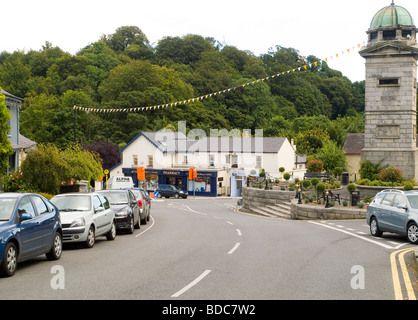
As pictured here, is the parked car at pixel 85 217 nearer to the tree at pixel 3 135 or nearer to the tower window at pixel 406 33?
the tree at pixel 3 135

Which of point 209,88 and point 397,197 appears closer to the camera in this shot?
point 397,197

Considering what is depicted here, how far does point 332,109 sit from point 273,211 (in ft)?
289

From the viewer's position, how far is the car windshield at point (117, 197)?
769 inches

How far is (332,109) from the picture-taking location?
4560 inches

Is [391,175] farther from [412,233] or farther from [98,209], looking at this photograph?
[98,209]

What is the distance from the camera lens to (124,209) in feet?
61.4

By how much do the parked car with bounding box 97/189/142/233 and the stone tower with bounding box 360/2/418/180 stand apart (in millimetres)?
17389

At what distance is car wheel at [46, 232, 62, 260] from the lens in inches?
476

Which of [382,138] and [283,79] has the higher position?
[283,79]

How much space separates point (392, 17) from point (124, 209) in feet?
70.9

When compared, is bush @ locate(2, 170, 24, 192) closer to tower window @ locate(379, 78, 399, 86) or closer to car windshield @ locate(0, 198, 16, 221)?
car windshield @ locate(0, 198, 16, 221)
